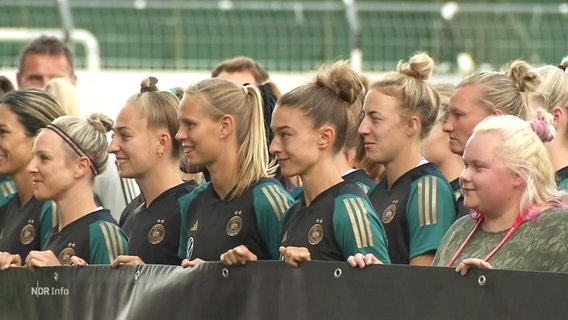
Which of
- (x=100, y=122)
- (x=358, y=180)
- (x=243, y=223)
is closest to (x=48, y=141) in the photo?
(x=100, y=122)

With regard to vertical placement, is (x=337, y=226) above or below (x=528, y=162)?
below

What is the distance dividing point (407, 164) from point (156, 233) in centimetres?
108

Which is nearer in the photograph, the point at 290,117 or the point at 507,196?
the point at 507,196

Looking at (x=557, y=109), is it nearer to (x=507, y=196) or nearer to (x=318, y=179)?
(x=318, y=179)

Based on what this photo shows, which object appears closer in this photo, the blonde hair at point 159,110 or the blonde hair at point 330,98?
the blonde hair at point 330,98

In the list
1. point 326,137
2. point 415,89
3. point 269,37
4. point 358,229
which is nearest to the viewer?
point 358,229

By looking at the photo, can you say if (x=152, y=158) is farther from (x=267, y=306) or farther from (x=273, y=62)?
(x=273, y=62)

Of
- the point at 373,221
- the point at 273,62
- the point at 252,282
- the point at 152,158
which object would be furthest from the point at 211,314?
the point at 273,62

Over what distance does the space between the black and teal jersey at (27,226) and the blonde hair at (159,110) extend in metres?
0.69

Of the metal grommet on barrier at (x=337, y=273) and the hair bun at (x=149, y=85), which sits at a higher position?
the hair bun at (x=149, y=85)

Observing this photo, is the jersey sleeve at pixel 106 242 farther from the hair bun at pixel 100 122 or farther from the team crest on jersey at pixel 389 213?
the team crest on jersey at pixel 389 213

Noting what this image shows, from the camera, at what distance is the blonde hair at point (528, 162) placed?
14.5ft

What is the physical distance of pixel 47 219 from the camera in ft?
21.3

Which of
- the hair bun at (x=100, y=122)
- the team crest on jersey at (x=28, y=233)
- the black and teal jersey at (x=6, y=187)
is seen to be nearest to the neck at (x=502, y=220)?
the hair bun at (x=100, y=122)
